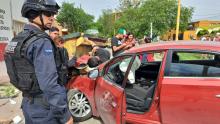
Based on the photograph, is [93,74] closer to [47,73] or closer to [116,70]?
[116,70]

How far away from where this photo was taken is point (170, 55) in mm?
3635

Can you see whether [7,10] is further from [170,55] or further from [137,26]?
[137,26]

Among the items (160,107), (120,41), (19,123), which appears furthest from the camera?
(120,41)

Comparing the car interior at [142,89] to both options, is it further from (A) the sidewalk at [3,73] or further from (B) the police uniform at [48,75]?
(A) the sidewalk at [3,73]

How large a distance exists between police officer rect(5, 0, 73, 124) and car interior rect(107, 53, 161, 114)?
1859mm

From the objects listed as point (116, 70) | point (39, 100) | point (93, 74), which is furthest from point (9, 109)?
point (39, 100)

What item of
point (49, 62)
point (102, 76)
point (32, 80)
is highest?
point (49, 62)

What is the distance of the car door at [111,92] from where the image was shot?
3662 millimetres

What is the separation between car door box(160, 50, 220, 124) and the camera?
3.24m

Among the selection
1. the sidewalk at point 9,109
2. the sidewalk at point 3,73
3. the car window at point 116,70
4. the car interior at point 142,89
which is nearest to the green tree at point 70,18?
the sidewalk at point 3,73

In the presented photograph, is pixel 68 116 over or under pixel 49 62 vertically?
under

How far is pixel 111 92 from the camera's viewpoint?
3920 mm

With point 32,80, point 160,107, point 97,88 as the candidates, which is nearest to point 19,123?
point 97,88

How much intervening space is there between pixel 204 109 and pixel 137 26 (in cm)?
2986
